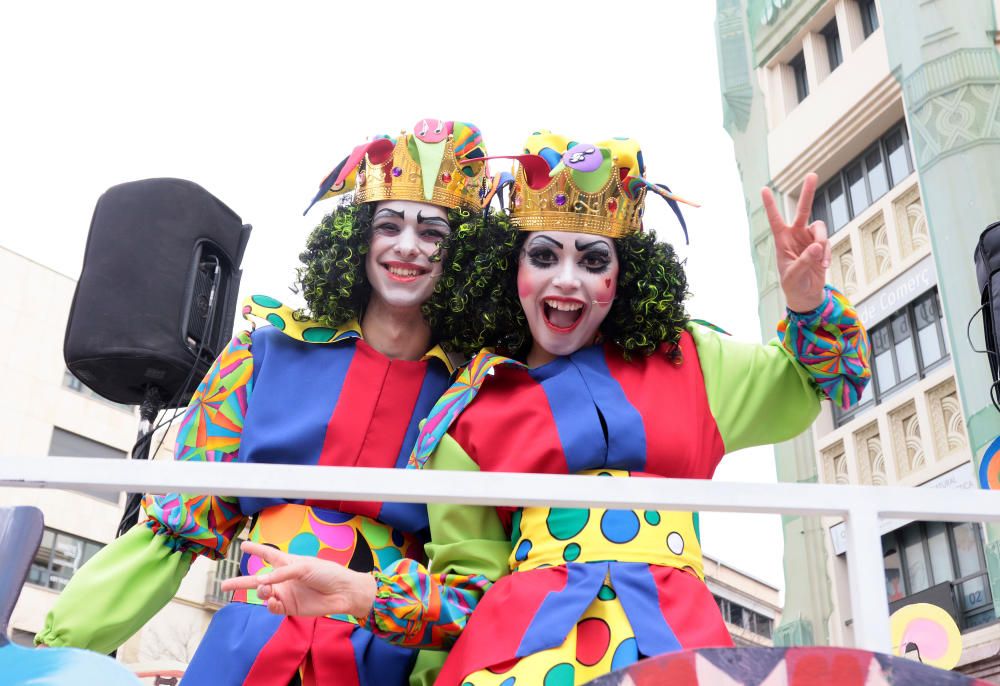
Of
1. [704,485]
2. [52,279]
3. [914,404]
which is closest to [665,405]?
[704,485]

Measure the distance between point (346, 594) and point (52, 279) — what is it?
2036cm

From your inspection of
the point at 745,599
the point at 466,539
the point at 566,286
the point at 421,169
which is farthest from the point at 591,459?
the point at 745,599

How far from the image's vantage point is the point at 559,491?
1396 mm

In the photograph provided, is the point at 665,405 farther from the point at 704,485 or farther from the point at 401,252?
the point at 704,485

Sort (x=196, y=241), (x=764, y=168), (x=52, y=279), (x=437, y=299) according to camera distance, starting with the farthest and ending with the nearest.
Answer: (x=52, y=279) → (x=764, y=168) → (x=196, y=241) → (x=437, y=299)

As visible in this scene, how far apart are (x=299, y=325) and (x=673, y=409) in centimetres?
87

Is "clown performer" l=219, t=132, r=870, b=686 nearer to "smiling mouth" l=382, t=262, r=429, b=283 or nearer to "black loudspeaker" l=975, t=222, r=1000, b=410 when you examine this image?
"smiling mouth" l=382, t=262, r=429, b=283

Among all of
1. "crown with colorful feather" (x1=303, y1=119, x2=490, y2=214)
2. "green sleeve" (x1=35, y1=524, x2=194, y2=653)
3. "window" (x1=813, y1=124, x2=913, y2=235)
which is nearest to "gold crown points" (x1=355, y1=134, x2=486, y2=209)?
"crown with colorful feather" (x1=303, y1=119, x2=490, y2=214)

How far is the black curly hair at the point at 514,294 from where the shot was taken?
243 centimetres

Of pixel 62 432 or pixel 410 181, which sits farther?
pixel 62 432

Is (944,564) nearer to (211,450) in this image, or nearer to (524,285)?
(524,285)

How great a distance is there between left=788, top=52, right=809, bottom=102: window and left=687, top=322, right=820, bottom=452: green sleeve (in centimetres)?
1356

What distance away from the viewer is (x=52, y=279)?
20703 mm

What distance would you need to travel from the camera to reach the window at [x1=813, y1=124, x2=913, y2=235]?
1330 cm
